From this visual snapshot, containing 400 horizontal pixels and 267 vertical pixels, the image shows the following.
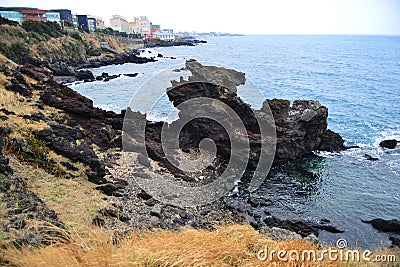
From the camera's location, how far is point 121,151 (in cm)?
1842

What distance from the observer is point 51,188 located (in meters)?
11.0

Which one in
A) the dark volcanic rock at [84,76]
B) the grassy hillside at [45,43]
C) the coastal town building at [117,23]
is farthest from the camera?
the coastal town building at [117,23]

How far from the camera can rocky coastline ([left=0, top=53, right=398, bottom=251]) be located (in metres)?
10.8

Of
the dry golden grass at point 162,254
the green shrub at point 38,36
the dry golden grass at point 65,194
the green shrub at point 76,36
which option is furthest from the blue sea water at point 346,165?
→ the green shrub at point 76,36

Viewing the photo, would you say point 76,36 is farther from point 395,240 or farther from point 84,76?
point 395,240

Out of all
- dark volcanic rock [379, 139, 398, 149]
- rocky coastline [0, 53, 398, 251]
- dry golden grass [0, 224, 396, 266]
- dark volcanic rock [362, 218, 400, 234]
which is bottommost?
dark volcanic rock [362, 218, 400, 234]

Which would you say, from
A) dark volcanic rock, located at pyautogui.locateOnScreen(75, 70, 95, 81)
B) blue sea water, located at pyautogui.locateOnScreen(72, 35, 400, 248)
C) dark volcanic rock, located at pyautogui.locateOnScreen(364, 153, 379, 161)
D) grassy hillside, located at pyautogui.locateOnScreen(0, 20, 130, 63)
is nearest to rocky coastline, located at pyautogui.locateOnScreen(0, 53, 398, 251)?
blue sea water, located at pyautogui.locateOnScreen(72, 35, 400, 248)

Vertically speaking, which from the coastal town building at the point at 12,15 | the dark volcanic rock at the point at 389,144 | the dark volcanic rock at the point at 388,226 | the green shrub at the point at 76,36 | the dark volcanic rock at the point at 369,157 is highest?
the coastal town building at the point at 12,15

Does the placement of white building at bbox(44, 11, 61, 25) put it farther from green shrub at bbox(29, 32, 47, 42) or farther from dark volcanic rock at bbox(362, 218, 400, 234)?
dark volcanic rock at bbox(362, 218, 400, 234)

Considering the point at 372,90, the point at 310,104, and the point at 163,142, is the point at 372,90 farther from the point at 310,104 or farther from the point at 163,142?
the point at 163,142

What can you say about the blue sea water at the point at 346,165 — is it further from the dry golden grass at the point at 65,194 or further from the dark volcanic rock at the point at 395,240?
the dry golden grass at the point at 65,194

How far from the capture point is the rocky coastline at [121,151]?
10771 mm

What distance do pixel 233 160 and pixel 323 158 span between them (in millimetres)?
7307

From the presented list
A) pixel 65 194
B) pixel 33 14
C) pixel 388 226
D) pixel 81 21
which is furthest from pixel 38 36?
pixel 388 226
